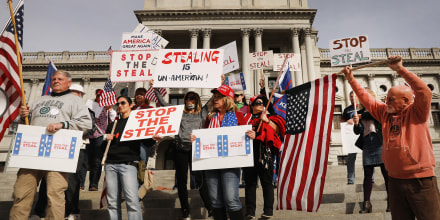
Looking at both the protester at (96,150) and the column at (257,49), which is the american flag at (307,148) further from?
the column at (257,49)

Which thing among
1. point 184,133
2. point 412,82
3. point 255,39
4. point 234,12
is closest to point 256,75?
point 255,39

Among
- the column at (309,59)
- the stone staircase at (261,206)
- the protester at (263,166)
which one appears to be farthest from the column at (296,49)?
the protester at (263,166)

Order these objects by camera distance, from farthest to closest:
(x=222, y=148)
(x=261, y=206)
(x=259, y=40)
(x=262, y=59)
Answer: (x=259, y=40) → (x=262, y=59) → (x=261, y=206) → (x=222, y=148)

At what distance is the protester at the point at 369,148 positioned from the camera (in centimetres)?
475

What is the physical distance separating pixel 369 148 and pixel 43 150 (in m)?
5.33

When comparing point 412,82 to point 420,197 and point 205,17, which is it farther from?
point 205,17

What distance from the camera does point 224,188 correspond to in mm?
3582

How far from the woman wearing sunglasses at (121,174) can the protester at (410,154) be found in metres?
3.12

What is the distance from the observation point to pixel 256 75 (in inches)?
1075

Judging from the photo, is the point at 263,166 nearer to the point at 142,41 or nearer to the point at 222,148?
the point at 222,148

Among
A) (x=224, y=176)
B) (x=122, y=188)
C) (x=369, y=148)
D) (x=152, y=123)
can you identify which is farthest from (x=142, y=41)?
(x=369, y=148)

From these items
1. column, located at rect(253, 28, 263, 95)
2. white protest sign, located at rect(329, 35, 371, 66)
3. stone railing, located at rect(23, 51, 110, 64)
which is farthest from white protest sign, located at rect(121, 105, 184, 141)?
stone railing, located at rect(23, 51, 110, 64)

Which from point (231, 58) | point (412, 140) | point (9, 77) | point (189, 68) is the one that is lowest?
point (412, 140)

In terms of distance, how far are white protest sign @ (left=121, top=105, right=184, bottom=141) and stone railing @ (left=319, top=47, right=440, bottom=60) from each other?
1164 inches
